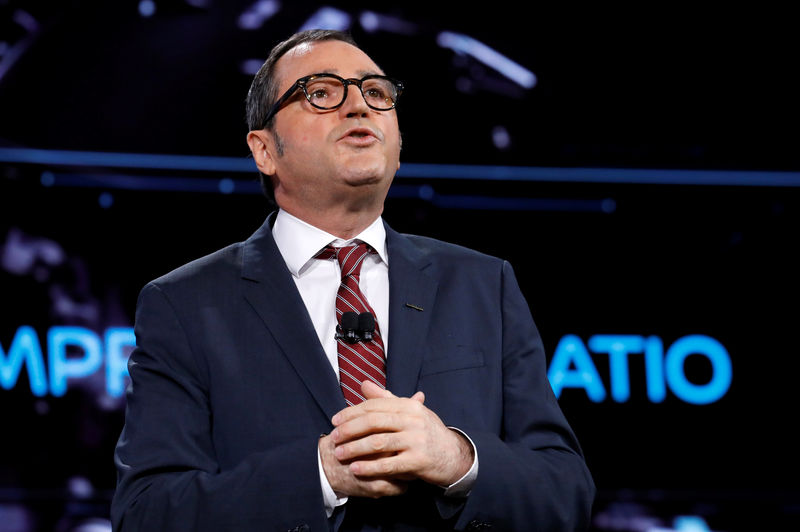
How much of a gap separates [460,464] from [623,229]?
8.45ft

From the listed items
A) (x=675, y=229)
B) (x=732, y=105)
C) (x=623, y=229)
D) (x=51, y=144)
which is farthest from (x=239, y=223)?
(x=732, y=105)

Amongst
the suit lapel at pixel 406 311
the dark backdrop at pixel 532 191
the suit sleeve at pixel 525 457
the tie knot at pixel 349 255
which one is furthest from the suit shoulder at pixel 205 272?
the dark backdrop at pixel 532 191

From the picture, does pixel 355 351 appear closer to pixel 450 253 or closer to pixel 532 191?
pixel 450 253

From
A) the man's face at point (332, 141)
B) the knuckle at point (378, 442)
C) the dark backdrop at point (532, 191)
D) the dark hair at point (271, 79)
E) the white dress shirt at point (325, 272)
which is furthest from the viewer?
the dark backdrop at point (532, 191)

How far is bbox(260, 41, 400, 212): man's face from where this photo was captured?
66.1 inches

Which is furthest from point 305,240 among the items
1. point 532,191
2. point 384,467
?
point 532,191

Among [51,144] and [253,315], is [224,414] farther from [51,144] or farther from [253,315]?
[51,144]

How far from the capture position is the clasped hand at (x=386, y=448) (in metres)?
1.26

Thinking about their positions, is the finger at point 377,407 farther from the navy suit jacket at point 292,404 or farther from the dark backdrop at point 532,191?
the dark backdrop at point 532,191

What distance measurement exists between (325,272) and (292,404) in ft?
1.01

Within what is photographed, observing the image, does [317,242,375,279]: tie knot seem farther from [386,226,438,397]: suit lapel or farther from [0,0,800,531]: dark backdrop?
[0,0,800,531]: dark backdrop

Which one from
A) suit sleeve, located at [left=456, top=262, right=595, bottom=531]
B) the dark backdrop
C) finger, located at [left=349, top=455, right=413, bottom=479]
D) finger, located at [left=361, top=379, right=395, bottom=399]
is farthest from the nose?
the dark backdrop

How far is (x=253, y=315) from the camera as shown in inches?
60.3

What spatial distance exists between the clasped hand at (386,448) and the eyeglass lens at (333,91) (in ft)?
2.12
